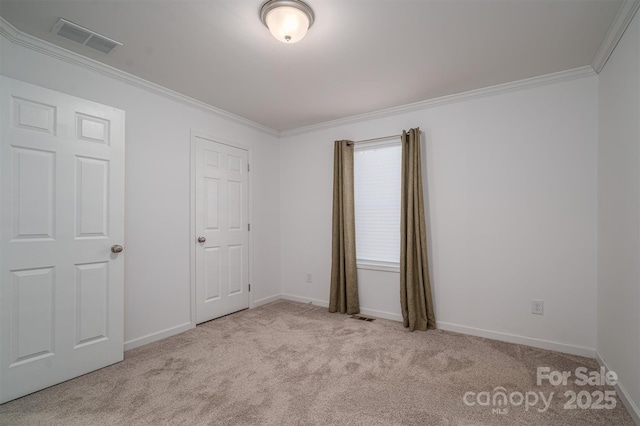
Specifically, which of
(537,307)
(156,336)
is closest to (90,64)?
(156,336)

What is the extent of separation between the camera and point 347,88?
3.13m

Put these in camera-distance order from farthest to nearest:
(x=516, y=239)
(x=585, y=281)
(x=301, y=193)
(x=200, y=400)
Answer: (x=301, y=193) → (x=516, y=239) → (x=585, y=281) → (x=200, y=400)

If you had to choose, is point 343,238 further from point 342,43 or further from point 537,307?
point 342,43

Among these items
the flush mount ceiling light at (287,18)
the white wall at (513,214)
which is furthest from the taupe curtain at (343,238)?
the flush mount ceiling light at (287,18)

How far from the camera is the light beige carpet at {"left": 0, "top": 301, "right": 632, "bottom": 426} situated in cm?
186

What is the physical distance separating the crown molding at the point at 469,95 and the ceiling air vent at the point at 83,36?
2.49 metres

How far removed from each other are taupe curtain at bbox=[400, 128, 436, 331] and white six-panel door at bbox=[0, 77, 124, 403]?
9.08ft

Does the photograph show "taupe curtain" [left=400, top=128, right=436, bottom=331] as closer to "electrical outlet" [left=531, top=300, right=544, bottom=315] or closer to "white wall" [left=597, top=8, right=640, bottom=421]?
"electrical outlet" [left=531, top=300, right=544, bottom=315]

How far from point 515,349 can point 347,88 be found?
297 centimetres

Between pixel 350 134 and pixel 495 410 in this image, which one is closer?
pixel 495 410

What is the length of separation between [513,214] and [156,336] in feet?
12.2

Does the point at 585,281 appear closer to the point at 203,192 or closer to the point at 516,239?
the point at 516,239

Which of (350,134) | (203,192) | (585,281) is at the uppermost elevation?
(350,134)

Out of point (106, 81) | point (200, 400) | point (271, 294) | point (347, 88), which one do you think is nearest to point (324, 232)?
point (271, 294)
